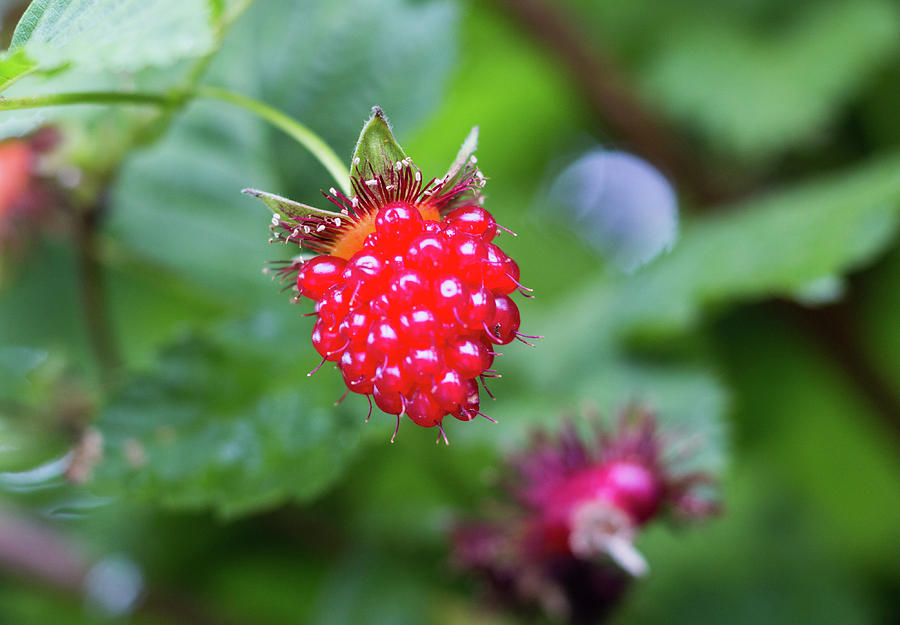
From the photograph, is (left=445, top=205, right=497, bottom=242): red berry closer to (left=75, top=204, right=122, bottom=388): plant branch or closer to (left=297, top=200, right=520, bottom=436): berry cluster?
(left=297, top=200, right=520, bottom=436): berry cluster

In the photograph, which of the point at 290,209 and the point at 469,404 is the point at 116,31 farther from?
the point at 469,404

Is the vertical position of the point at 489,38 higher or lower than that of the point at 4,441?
higher

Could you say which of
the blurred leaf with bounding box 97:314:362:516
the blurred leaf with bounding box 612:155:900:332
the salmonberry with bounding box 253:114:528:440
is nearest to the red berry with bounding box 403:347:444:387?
the salmonberry with bounding box 253:114:528:440

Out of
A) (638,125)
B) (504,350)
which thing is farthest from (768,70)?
(504,350)

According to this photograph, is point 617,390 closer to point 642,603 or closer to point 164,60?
point 642,603

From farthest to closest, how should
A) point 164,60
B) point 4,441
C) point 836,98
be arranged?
1. point 836,98
2. point 4,441
3. point 164,60

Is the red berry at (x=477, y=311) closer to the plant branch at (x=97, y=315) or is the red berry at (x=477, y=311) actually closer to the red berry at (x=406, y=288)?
the red berry at (x=406, y=288)

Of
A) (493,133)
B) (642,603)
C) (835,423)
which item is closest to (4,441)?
(642,603)
